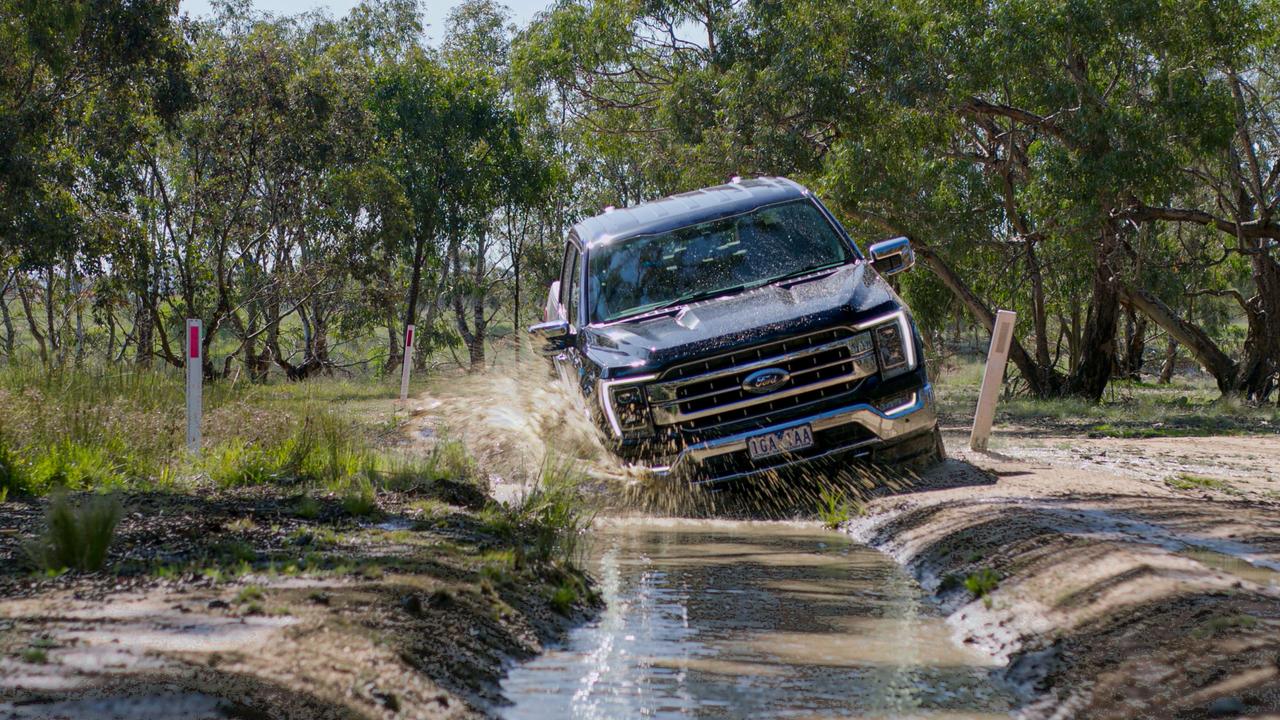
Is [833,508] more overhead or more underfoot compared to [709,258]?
more underfoot

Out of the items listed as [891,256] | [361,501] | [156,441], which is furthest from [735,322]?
[156,441]

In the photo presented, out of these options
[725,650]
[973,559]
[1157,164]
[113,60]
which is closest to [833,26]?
[1157,164]

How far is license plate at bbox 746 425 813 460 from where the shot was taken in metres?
7.98

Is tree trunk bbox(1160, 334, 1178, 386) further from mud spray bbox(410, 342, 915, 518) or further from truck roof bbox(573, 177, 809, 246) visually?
mud spray bbox(410, 342, 915, 518)

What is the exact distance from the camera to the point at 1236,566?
5.90 m

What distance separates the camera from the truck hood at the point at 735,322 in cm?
793

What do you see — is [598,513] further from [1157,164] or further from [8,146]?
[8,146]

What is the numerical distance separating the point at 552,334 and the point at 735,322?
1538mm

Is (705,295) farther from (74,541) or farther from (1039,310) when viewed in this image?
(1039,310)

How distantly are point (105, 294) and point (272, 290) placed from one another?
22.8ft

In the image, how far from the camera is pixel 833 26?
22.0 meters

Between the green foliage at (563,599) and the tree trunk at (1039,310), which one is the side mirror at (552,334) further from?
the tree trunk at (1039,310)

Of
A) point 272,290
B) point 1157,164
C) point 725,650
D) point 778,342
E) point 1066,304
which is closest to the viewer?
point 725,650

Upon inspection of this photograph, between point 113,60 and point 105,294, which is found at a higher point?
point 113,60
